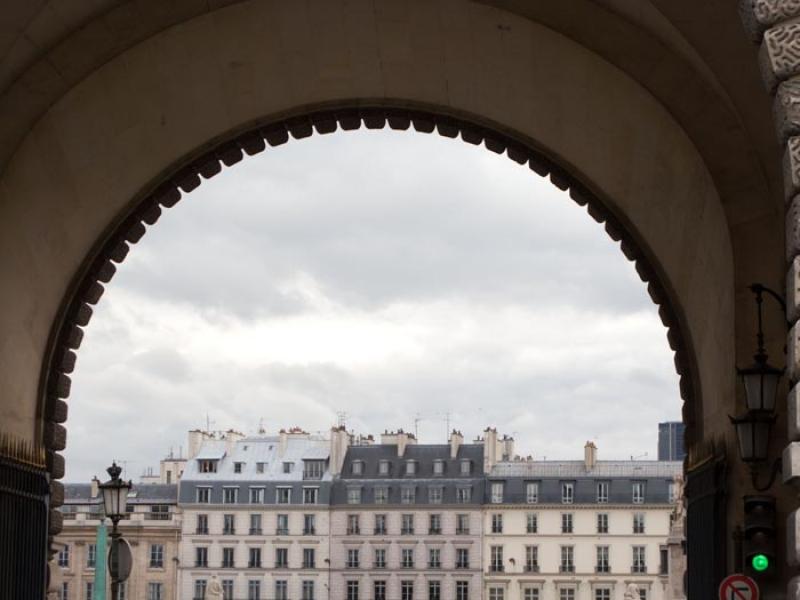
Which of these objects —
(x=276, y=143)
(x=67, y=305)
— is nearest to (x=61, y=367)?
(x=67, y=305)

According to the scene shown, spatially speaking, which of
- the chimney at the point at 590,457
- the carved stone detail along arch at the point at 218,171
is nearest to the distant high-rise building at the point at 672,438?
the chimney at the point at 590,457

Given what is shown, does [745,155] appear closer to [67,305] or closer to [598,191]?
[598,191]

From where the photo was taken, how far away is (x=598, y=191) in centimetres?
1798

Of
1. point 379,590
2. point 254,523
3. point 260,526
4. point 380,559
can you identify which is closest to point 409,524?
point 380,559

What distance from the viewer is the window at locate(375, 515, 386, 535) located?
102 m

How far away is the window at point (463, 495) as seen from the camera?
10031cm

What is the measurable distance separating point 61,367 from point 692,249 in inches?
246

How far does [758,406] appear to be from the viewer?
13.1m

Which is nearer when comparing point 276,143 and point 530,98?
point 530,98

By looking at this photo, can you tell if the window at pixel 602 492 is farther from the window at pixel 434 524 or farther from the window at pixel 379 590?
the window at pixel 379 590

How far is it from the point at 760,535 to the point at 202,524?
9101 cm

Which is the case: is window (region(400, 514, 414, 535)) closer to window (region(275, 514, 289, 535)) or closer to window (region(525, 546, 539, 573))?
window (region(275, 514, 289, 535))

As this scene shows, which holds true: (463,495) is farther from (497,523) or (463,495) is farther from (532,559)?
(532,559)

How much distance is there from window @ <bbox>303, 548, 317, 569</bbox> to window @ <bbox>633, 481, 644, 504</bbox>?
1793cm
